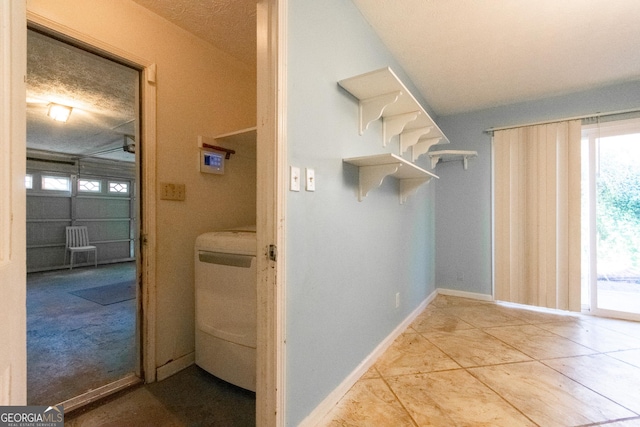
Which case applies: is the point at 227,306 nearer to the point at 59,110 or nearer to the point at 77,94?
the point at 77,94

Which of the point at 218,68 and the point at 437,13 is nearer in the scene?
the point at 437,13

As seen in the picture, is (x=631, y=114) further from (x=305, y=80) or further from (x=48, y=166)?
(x=48, y=166)

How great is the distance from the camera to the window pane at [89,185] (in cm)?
603

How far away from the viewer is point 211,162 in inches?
83.3

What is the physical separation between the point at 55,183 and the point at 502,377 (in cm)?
791

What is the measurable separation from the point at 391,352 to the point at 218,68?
2606 millimetres

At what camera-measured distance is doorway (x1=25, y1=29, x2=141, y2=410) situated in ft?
5.78

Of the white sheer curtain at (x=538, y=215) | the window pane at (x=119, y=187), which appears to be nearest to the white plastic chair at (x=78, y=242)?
the window pane at (x=119, y=187)

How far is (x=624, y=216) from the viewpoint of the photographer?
2785 mm

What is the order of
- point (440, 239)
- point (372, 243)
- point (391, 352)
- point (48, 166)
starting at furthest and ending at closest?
1. point (48, 166)
2. point (440, 239)
3. point (391, 352)
4. point (372, 243)

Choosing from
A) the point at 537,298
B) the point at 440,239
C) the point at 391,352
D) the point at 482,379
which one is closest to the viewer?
the point at 482,379

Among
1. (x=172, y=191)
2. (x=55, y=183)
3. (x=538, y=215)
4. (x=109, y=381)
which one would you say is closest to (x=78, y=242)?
(x=55, y=183)

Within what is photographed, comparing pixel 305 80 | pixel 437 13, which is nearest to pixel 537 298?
pixel 437 13

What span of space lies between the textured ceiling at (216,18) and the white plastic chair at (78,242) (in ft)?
19.0
